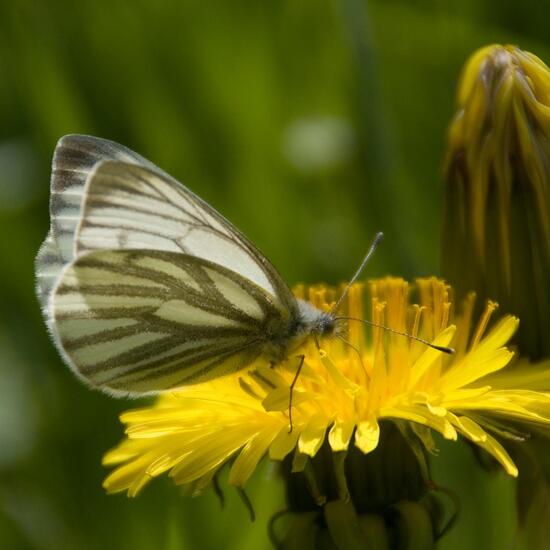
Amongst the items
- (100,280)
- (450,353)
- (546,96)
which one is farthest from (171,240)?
(546,96)

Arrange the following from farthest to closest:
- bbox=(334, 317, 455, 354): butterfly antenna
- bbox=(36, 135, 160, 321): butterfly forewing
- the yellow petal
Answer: bbox=(36, 135, 160, 321): butterfly forewing
bbox=(334, 317, 455, 354): butterfly antenna
the yellow petal

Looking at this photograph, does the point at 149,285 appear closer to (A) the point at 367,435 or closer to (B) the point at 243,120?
(A) the point at 367,435

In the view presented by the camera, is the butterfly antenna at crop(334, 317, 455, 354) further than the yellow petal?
Yes

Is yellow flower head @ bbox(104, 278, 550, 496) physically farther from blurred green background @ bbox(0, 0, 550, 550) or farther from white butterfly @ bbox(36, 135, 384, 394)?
blurred green background @ bbox(0, 0, 550, 550)

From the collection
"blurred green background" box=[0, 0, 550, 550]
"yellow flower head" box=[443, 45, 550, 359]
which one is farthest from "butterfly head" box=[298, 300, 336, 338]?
"blurred green background" box=[0, 0, 550, 550]

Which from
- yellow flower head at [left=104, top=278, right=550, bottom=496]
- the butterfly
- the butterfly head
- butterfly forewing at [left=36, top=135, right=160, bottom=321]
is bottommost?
yellow flower head at [left=104, top=278, right=550, bottom=496]

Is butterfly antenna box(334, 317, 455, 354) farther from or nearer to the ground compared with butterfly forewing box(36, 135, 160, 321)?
nearer to the ground

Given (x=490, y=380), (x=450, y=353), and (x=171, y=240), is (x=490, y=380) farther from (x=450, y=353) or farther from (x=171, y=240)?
(x=171, y=240)
